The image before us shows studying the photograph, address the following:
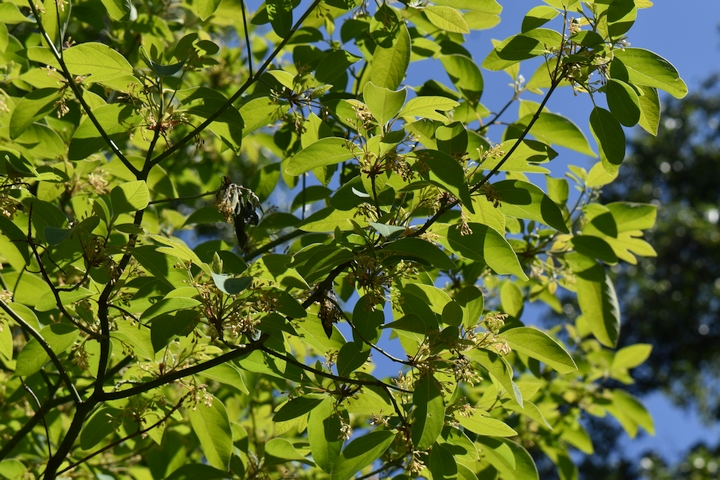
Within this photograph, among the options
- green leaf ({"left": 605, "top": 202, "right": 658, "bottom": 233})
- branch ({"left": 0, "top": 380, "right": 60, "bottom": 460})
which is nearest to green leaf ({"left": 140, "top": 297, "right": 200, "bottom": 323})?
branch ({"left": 0, "top": 380, "right": 60, "bottom": 460})

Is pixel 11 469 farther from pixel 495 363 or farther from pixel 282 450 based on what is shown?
pixel 495 363

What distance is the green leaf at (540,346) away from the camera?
1.56 meters

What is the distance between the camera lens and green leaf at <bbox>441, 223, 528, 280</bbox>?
60.7 inches

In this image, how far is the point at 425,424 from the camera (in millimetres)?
1516

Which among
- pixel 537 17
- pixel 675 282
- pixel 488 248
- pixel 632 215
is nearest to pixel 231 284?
pixel 488 248

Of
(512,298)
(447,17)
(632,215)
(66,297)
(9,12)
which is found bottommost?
(66,297)

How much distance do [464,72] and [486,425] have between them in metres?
1.16

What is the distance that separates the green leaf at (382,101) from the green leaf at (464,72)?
852 millimetres

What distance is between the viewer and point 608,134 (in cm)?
162

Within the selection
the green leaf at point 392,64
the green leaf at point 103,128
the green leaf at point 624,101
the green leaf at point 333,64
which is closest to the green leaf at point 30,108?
the green leaf at point 103,128

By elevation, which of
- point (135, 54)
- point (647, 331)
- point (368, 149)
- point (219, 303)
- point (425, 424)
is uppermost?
point (647, 331)

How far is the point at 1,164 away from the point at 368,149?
34.7 inches

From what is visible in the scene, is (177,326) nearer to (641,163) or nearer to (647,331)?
(647,331)

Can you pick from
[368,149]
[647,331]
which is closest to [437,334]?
[368,149]
